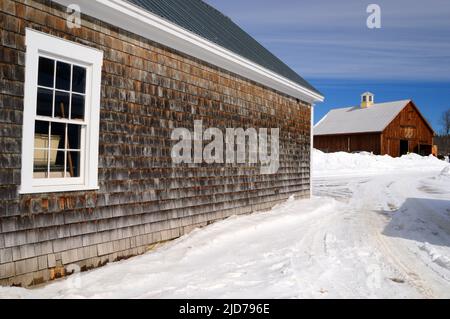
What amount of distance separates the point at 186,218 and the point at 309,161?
7.52m

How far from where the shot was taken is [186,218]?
776 centimetres

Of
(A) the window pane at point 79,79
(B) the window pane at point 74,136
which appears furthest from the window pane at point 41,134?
(A) the window pane at point 79,79

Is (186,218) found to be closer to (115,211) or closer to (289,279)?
(115,211)

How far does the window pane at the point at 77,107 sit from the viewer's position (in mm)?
5586

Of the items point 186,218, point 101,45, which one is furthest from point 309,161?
point 101,45

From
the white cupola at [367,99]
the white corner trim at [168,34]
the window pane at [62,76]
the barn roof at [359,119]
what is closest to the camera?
the window pane at [62,76]

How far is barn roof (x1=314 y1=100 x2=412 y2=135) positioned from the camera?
131 feet

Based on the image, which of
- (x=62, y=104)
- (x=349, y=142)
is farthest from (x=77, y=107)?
(x=349, y=142)

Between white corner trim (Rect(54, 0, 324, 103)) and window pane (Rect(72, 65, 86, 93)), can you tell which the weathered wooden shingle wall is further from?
window pane (Rect(72, 65, 86, 93))

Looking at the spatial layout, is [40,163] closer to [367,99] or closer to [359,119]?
[359,119]

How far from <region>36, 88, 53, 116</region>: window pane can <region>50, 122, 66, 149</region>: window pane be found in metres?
0.23

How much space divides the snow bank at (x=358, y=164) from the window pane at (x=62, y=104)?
20727 millimetres

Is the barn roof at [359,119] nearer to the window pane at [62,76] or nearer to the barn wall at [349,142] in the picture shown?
the barn wall at [349,142]

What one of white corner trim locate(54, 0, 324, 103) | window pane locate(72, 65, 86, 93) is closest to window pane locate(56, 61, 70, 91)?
window pane locate(72, 65, 86, 93)
